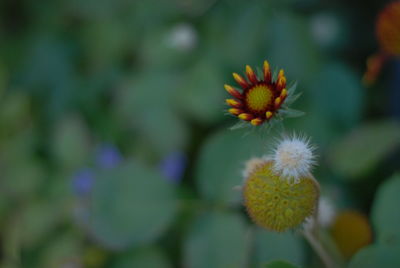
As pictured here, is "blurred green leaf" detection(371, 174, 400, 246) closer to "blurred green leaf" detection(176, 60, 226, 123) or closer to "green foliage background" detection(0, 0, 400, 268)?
"green foliage background" detection(0, 0, 400, 268)

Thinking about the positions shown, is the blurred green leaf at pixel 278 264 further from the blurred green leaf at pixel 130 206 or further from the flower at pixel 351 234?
the blurred green leaf at pixel 130 206

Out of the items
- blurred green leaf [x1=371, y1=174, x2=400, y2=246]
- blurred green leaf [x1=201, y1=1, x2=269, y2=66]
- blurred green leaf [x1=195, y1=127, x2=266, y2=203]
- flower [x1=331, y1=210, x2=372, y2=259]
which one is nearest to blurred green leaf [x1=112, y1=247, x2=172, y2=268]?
blurred green leaf [x1=195, y1=127, x2=266, y2=203]

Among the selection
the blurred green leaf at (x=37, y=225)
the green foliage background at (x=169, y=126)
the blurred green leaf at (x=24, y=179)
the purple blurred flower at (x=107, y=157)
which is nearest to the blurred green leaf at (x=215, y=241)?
the green foliage background at (x=169, y=126)

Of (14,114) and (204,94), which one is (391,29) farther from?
(14,114)

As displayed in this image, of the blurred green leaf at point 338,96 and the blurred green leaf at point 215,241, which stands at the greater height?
the blurred green leaf at point 338,96

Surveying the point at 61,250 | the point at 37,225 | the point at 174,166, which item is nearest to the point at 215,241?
the point at 174,166

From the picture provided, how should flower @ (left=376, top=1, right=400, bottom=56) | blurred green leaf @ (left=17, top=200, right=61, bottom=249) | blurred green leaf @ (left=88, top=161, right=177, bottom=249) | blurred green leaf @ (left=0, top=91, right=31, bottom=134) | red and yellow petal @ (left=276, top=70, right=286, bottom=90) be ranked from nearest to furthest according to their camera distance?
red and yellow petal @ (left=276, top=70, right=286, bottom=90) → flower @ (left=376, top=1, right=400, bottom=56) → blurred green leaf @ (left=88, top=161, right=177, bottom=249) → blurred green leaf @ (left=17, top=200, right=61, bottom=249) → blurred green leaf @ (left=0, top=91, right=31, bottom=134)

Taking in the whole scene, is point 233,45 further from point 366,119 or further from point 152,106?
point 366,119
